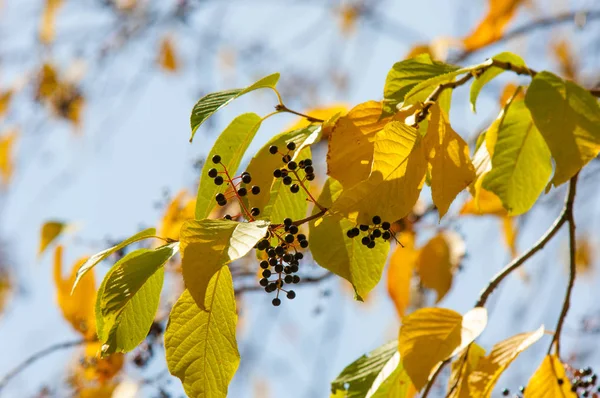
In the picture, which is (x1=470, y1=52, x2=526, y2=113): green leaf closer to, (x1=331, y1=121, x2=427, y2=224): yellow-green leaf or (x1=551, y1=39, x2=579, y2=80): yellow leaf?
(x1=331, y1=121, x2=427, y2=224): yellow-green leaf

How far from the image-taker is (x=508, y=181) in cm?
107

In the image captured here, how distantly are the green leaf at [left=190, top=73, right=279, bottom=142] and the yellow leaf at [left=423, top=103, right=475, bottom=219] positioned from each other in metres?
0.23

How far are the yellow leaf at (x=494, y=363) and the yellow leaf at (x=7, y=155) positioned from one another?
3.20 meters

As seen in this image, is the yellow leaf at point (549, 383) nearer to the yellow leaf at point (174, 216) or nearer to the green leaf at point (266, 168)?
the green leaf at point (266, 168)

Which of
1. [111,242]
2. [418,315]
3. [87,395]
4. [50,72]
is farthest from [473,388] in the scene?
[50,72]

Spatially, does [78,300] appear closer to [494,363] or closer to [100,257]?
[100,257]

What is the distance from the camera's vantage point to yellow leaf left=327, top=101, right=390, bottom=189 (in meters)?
0.89

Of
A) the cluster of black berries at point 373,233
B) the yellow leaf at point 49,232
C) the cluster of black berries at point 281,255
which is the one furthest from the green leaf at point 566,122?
the yellow leaf at point 49,232

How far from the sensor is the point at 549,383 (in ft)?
A: 3.39

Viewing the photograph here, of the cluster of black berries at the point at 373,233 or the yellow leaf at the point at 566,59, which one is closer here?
the cluster of black berries at the point at 373,233

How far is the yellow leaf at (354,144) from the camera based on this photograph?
35.2 inches

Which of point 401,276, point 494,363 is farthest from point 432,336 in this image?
point 401,276

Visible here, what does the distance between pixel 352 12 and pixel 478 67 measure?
301 cm

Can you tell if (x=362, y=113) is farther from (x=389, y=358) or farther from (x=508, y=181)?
(x=389, y=358)
